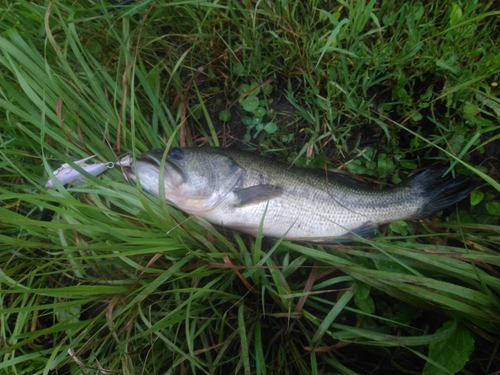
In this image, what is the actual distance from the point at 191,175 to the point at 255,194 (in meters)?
0.47

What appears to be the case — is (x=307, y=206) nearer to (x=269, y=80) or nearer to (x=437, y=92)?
(x=269, y=80)

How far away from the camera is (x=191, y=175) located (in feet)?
7.62

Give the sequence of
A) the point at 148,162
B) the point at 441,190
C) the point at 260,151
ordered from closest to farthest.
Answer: the point at 148,162 < the point at 441,190 < the point at 260,151

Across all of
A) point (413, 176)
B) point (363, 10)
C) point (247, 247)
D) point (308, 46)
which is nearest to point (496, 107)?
point (413, 176)

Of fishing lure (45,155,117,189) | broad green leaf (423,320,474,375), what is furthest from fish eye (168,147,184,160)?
broad green leaf (423,320,474,375)

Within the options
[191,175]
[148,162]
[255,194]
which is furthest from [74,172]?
[255,194]

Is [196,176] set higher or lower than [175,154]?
lower

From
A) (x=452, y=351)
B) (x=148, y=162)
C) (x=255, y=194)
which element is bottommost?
(x=452, y=351)

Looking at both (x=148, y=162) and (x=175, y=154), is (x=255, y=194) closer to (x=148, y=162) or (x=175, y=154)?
(x=175, y=154)

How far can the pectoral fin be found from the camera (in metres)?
2.37

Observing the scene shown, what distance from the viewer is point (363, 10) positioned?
2514 mm

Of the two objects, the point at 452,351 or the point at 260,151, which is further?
the point at 260,151

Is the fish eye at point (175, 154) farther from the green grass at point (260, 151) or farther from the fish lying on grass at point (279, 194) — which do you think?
the green grass at point (260, 151)

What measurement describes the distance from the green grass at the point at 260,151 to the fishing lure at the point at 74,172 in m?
0.08
